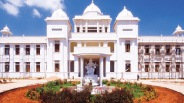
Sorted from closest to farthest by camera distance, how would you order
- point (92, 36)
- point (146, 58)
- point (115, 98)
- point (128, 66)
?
point (115, 98)
point (128, 66)
point (92, 36)
point (146, 58)

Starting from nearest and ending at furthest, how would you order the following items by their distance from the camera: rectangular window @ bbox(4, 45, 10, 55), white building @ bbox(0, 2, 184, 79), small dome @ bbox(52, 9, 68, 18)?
white building @ bbox(0, 2, 184, 79), small dome @ bbox(52, 9, 68, 18), rectangular window @ bbox(4, 45, 10, 55)

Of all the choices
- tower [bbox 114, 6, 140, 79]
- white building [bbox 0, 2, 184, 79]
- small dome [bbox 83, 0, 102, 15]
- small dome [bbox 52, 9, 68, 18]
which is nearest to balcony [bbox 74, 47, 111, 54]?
white building [bbox 0, 2, 184, 79]

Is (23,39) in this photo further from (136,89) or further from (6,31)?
(136,89)

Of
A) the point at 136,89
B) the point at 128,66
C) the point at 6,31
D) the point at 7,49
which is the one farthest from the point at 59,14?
the point at 136,89

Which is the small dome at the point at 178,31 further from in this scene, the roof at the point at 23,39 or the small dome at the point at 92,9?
the roof at the point at 23,39

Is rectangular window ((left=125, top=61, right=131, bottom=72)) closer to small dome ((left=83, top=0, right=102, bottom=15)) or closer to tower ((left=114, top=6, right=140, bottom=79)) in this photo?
tower ((left=114, top=6, right=140, bottom=79))

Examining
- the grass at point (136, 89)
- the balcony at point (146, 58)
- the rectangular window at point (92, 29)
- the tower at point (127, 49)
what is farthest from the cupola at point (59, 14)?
the grass at point (136, 89)

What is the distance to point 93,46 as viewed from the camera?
116 ft

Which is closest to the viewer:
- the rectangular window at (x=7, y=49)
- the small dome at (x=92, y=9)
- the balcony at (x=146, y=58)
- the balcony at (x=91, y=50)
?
the balcony at (x=91, y=50)

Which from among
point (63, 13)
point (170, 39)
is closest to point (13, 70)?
point (63, 13)

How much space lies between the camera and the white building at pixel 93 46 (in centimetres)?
3359

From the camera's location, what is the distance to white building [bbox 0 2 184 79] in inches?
1323

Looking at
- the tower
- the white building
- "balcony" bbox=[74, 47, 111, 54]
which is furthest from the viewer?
the white building

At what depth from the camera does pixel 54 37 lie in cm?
3331
